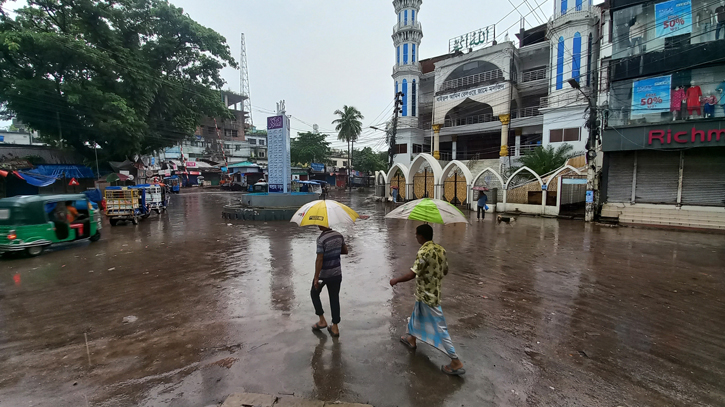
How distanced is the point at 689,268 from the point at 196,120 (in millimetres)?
31110

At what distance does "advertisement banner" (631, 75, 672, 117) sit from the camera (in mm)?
14805

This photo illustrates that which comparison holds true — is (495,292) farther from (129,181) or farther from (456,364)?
(129,181)

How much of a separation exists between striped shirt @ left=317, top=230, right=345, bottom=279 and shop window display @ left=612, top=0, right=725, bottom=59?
63.5ft

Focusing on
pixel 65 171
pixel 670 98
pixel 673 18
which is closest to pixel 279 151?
pixel 65 171

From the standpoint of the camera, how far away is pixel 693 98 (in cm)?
1415

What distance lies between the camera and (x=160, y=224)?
49.2ft

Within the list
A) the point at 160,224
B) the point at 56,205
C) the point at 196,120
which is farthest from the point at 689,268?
the point at 196,120

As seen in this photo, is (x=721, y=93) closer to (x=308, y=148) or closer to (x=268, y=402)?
(x=268, y=402)

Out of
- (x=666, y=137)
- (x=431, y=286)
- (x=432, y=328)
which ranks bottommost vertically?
(x=432, y=328)

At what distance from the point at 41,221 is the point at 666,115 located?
931 inches

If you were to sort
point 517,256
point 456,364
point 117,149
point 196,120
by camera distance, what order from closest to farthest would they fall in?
point 456,364, point 517,256, point 117,149, point 196,120

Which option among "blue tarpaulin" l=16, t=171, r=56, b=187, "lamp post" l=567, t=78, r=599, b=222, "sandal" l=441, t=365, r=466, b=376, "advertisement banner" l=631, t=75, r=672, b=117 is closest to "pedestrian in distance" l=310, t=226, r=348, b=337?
"sandal" l=441, t=365, r=466, b=376

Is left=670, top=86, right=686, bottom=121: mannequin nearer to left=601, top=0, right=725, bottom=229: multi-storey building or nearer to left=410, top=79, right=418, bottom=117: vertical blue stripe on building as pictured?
left=601, top=0, right=725, bottom=229: multi-storey building

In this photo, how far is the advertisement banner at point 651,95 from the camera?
14.8m
